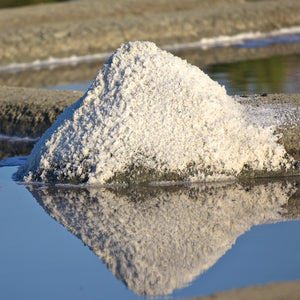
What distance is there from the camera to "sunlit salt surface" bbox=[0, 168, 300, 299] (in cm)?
185

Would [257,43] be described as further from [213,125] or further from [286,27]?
[213,125]

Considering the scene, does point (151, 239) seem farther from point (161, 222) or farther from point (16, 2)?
point (16, 2)

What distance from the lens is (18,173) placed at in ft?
10.5

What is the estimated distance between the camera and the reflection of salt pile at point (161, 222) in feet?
6.40

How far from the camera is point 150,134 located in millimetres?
2920

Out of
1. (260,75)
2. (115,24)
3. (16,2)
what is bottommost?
(16,2)

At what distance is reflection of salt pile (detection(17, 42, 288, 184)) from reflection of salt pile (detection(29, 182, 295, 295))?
0.11 metres

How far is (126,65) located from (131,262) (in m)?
1.36

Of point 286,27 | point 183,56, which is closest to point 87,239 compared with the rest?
point 183,56

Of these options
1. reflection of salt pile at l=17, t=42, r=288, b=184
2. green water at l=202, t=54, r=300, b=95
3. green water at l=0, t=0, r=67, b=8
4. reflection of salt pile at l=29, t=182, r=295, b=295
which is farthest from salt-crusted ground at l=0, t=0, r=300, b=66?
reflection of salt pile at l=29, t=182, r=295, b=295

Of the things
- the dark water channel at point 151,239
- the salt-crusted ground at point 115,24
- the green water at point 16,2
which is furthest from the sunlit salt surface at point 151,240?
the green water at point 16,2

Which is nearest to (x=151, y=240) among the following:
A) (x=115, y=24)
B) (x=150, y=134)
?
(x=150, y=134)

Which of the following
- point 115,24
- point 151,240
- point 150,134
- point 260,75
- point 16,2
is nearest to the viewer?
point 151,240

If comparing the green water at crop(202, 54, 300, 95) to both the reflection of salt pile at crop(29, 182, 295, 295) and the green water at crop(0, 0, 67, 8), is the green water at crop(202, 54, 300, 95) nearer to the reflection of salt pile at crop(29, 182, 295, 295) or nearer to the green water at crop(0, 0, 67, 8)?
the reflection of salt pile at crop(29, 182, 295, 295)
